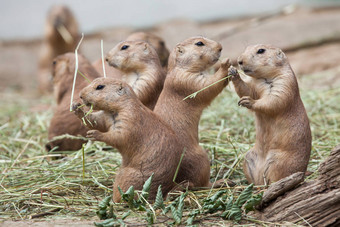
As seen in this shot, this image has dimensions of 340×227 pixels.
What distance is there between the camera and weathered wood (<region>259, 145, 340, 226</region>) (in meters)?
4.39

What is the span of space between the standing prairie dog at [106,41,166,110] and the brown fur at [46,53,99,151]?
3.56 ft

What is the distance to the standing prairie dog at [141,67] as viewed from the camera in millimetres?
6082

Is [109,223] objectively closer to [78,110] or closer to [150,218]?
[150,218]

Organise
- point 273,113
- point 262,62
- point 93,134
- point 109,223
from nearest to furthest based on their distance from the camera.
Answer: point 109,223, point 93,134, point 273,113, point 262,62

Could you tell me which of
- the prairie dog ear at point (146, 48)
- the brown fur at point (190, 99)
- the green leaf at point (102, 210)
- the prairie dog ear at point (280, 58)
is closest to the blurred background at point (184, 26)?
the prairie dog ear at point (146, 48)

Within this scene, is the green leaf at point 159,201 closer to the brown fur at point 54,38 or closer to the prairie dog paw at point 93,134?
the prairie dog paw at point 93,134

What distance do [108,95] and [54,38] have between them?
11237mm

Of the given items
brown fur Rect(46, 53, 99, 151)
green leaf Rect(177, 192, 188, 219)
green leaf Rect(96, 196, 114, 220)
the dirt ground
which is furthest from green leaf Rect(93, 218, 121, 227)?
the dirt ground

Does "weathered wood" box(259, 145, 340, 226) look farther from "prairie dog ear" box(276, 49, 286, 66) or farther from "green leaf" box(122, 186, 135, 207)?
"prairie dog ear" box(276, 49, 286, 66)

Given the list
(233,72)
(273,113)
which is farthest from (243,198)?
(233,72)

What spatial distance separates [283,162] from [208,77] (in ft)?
3.87

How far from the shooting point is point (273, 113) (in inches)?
205

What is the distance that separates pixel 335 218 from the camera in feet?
14.4

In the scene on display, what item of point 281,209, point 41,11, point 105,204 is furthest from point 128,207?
point 41,11
